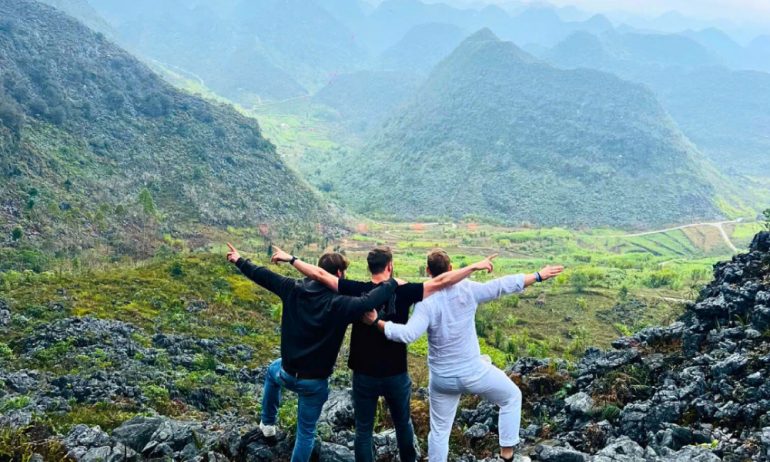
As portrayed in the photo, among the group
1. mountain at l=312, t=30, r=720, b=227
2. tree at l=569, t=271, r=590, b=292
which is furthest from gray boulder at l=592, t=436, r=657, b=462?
mountain at l=312, t=30, r=720, b=227

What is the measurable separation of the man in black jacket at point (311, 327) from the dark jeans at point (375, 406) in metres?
0.45

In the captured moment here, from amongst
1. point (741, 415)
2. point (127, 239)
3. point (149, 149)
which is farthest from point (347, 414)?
point (149, 149)

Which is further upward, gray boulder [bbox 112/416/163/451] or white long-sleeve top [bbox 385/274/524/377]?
white long-sleeve top [bbox 385/274/524/377]

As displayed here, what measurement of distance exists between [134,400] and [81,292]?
12.8 m

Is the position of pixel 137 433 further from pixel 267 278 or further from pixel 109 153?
pixel 109 153

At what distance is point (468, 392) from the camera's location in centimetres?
695

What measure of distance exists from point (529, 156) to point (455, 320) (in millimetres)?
114952

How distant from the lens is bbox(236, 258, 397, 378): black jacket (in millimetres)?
6445

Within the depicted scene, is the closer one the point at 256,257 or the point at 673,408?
the point at 673,408

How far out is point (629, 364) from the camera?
11.3 meters

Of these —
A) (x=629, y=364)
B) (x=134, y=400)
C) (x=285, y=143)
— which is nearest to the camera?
(x=629, y=364)

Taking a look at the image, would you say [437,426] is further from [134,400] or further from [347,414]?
[134,400]

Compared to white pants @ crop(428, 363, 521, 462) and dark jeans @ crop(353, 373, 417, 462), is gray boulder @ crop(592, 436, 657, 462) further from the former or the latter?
dark jeans @ crop(353, 373, 417, 462)

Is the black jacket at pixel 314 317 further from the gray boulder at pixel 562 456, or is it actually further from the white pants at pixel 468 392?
the gray boulder at pixel 562 456
